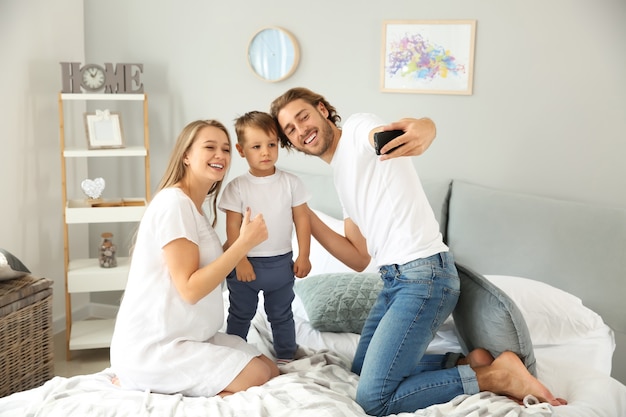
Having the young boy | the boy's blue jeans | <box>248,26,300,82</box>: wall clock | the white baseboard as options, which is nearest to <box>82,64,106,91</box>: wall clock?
<box>248,26,300,82</box>: wall clock

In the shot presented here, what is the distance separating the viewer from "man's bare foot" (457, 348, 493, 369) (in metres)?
2.08

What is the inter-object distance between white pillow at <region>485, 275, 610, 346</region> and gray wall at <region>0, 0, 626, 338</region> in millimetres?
592

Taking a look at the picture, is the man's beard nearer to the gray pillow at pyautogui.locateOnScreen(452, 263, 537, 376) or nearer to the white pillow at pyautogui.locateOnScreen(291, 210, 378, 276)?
the gray pillow at pyautogui.locateOnScreen(452, 263, 537, 376)

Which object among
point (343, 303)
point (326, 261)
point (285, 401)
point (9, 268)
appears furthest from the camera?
point (326, 261)

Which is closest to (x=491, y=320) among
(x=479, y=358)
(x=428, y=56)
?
(x=479, y=358)

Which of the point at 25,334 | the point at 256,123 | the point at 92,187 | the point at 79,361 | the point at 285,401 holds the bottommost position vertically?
the point at 79,361

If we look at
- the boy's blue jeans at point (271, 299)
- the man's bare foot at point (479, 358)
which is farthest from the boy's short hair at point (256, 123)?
the man's bare foot at point (479, 358)

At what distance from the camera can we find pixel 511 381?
195 centimetres

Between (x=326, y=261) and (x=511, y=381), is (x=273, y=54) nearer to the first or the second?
(x=326, y=261)

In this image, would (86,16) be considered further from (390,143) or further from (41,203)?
(390,143)

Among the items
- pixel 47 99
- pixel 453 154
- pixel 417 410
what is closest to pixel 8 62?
pixel 47 99

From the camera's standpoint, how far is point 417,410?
6.43ft

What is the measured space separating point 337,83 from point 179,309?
1.69 m

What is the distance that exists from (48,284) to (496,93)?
2117 millimetres
